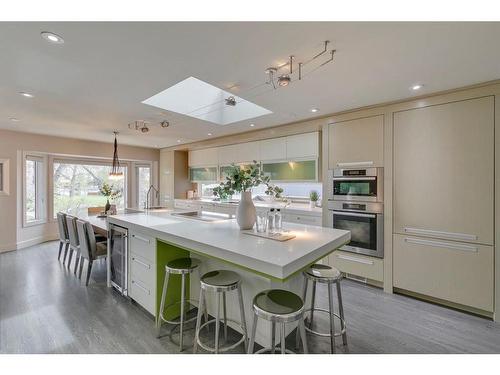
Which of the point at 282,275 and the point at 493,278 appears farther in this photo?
the point at 493,278

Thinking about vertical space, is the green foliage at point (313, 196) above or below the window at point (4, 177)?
below

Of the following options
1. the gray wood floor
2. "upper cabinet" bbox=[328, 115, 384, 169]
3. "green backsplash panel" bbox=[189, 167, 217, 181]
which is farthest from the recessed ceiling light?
"green backsplash panel" bbox=[189, 167, 217, 181]

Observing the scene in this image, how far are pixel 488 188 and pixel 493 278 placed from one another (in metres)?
0.87

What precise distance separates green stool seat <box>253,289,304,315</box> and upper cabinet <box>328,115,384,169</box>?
2235mm

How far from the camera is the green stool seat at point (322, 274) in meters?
1.77

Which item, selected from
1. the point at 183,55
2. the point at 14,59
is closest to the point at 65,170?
the point at 14,59

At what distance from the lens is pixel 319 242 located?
1.68 meters

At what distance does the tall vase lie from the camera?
2.07m

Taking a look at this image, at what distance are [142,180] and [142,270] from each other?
5.07 m

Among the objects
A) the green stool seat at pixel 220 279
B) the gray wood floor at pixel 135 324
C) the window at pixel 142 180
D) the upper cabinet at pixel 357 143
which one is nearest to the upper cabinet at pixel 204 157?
the window at pixel 142 180

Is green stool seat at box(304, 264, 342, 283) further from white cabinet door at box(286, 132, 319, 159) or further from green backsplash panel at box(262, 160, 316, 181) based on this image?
white cabinet door at box(286, 132, 319, 159)

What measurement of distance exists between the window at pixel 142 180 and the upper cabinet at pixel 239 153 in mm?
2773

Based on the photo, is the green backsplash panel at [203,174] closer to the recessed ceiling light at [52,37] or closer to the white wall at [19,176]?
the white wall at [19,176]
